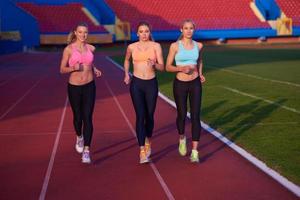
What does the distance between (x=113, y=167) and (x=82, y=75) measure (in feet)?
4.47

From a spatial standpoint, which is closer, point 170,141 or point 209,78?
point 170,141

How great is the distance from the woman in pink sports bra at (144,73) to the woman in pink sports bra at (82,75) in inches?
22.6

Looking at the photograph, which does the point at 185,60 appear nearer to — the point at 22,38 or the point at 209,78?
the point at 209,78

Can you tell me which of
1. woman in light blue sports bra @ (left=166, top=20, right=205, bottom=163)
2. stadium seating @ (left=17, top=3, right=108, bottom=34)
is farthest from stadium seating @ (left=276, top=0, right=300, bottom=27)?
woman in light blue sports bra @ (left=166, top=20, right=205, bottom=163)

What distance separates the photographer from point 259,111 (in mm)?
12344

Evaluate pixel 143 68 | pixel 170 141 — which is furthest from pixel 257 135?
pixel 143 68

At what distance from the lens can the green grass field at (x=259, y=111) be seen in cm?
803

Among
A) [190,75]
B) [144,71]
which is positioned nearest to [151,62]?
[144,71]

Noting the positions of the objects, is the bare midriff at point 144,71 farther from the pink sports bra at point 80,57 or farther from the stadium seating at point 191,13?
the stadium seating at point 191,13

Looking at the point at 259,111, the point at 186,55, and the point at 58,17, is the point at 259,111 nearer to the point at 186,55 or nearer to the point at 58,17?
the point at 186,55

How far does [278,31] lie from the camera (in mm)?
59031

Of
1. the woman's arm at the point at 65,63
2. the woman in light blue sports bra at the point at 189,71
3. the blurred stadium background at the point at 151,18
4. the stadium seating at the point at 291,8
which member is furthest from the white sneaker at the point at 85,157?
the stadium seating at the point at 291,8

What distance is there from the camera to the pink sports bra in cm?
752

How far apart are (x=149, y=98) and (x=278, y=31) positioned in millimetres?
53875
